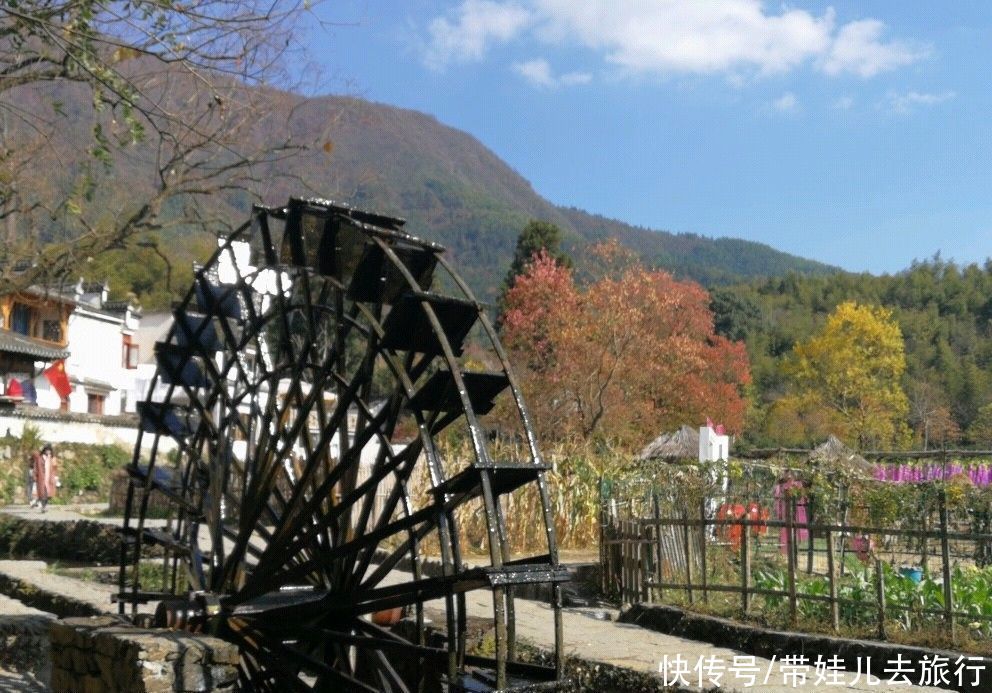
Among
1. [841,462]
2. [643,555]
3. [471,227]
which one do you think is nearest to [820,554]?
[841,462]

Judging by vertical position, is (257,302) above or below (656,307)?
below

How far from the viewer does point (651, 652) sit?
945 cm

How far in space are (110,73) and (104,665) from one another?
427cm

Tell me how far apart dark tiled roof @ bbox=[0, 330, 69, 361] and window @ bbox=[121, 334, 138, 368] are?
1204cm

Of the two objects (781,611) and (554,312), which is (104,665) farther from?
(554,312)

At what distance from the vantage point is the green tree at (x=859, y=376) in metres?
43.4

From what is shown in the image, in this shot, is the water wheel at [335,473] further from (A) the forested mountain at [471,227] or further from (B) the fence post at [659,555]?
(A) the forested mountain at [471,227]

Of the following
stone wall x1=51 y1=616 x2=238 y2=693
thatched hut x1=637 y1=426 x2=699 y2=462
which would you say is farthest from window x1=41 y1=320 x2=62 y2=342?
stone wall x1=51 y1=616 x2=238 y2=693

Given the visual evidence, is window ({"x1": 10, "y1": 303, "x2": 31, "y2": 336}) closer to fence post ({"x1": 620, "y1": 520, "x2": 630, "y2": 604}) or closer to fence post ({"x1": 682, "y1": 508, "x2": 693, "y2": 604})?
fence post ({"x1": 620, "y1": 520, "x2": 630, "y2": 604})

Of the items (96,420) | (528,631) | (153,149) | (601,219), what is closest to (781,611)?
(528,631)

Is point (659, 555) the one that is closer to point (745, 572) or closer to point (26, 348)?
point (745, 572)

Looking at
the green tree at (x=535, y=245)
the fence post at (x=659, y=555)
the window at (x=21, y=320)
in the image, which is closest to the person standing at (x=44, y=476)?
the window at (x=21, y=320)

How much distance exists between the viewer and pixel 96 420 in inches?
1356

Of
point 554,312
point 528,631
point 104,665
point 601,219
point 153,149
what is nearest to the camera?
point 104,665
